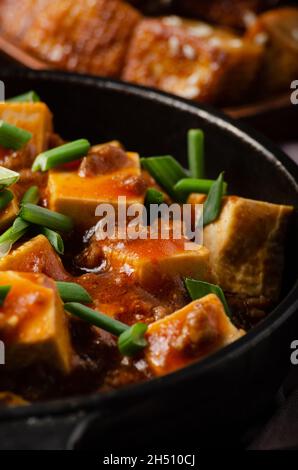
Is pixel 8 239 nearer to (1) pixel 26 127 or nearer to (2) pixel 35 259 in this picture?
(2) pixel 35 259

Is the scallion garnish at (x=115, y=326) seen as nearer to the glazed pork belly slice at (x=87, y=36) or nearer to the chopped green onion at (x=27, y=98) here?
the chopped green onion at (x=27, y=98)

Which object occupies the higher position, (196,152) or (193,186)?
(196,152)

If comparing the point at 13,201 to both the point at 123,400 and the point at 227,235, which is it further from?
the point at 123,400

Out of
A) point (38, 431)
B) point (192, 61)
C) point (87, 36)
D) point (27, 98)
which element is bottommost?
point (38, 431)

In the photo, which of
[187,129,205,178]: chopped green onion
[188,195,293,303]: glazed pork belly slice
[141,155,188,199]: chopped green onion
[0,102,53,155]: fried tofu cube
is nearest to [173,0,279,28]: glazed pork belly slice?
[187,129,205,178]: chopped green onion

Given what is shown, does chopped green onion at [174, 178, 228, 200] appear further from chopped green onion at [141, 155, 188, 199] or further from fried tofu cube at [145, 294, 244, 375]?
fried tofu cube at [145, 294, 244, 375]

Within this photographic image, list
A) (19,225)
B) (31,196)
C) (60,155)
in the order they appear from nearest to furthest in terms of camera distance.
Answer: (19,225) → (31,196) → (60,155)

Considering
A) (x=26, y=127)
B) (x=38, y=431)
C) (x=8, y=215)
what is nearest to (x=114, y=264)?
(x=8, y=215)
